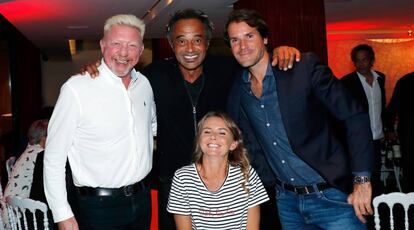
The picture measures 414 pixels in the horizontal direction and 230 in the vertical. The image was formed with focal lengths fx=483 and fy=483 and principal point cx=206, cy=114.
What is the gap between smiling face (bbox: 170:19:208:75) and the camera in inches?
99.0

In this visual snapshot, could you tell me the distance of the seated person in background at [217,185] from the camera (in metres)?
2.39

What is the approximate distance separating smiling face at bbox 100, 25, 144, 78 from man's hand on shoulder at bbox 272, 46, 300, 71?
646 millimetres

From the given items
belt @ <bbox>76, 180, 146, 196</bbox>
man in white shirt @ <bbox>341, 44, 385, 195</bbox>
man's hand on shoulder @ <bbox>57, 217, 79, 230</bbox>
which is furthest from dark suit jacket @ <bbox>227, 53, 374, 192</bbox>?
man in white shirt @ <bbox>341, 44, 385, 195</bbox>

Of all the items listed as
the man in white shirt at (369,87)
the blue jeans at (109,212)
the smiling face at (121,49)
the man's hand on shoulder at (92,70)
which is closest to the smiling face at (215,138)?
the blue jeans at (109,212)

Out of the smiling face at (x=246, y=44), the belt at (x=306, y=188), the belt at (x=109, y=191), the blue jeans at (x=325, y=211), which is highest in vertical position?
the smiling face at (x=246, y=44)

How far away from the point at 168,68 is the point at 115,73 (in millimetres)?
506

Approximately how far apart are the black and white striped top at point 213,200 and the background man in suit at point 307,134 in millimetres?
245

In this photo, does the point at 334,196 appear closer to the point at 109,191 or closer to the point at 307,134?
the point at 307,134

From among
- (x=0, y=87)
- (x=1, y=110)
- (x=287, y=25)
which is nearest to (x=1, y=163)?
(x=1, y=110)

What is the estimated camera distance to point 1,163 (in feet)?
23.0

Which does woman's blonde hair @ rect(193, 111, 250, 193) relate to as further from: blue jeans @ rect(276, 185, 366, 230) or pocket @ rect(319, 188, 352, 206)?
pocket @ rect(319, 188, 352, 206)

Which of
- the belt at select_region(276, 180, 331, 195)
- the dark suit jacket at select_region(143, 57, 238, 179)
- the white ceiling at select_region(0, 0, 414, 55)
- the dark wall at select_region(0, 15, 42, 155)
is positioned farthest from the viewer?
the dark wall at select_region(0, 15, 42, 155)

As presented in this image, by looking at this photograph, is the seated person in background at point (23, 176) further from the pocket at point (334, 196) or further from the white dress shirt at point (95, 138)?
the pocket at point (334, 196)

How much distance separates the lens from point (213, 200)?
238cm
